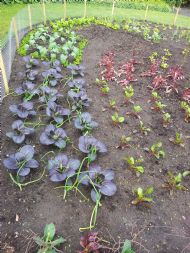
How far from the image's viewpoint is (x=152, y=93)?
499 centimetres

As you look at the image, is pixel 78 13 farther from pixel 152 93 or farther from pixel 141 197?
pixel 141 197

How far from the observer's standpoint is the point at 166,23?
31.8ft

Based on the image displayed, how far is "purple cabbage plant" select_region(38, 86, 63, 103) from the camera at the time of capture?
176 inches

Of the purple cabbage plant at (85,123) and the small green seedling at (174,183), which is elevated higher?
the purple cabbage plant at (85,123)

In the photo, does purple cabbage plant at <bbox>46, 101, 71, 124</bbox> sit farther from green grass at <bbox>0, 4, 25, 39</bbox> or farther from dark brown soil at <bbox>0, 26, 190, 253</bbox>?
green grass at <bbox>0, 4, 25, 39</bbox>

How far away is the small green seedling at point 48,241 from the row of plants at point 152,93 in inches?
38.2

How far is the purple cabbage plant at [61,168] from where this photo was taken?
318 cm

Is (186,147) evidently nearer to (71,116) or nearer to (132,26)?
(71,116)

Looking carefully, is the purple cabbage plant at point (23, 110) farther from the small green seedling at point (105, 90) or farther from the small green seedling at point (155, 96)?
the small green seedling at point (155, 96)

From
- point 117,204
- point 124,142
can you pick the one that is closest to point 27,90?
point 124,142

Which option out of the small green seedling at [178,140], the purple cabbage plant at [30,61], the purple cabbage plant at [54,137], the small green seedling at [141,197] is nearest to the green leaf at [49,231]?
the small green seedling at [141,197]

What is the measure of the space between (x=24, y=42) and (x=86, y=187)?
4.51 metres

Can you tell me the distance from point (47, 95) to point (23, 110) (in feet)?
2.11

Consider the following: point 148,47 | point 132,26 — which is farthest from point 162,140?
point 132,26
